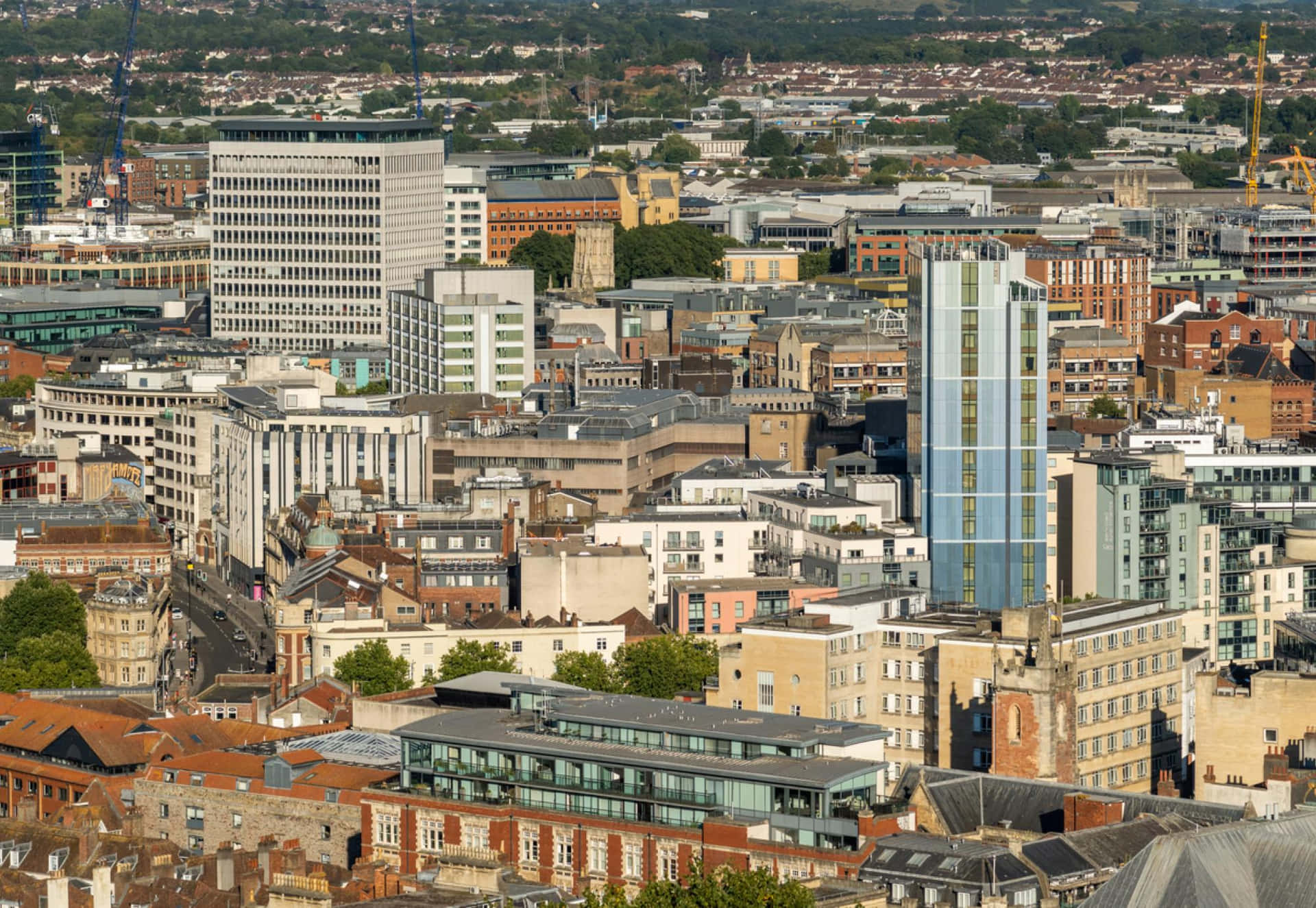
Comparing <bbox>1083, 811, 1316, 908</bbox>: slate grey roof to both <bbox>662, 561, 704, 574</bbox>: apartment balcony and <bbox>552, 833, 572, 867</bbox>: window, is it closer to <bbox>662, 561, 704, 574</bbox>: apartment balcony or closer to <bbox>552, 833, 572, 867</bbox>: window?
<bbox>552, 833, 572, 867</bbox>: window

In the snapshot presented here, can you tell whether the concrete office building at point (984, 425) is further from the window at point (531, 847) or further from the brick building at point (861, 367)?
the brick building at point (861, 367)

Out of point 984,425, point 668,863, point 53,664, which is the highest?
point 984,425

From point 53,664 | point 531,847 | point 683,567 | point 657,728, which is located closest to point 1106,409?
point 683,567

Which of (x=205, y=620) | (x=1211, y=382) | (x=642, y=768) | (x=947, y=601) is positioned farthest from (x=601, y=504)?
(x=642, y=768)

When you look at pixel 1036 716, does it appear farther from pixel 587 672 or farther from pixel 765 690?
pixel 587 672

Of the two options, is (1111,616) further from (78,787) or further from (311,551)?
(311,551)
